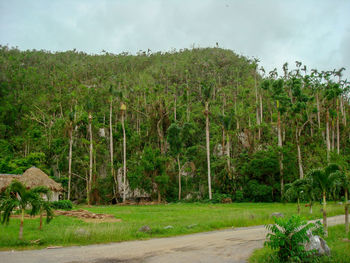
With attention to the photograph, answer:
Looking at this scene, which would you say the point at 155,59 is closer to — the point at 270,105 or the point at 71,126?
the point at 270,105

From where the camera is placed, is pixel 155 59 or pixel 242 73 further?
pixel 155 59

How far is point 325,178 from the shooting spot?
14188mm

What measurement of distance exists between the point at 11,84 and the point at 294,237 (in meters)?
62.5

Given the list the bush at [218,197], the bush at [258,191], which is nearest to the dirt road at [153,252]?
the bush at [218,197]

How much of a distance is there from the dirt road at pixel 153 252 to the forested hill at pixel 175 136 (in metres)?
25.9

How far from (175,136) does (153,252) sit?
104 feet

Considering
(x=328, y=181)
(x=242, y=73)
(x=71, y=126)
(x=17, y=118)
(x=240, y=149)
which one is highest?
(x=242, y=73)

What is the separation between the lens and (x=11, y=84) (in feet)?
197

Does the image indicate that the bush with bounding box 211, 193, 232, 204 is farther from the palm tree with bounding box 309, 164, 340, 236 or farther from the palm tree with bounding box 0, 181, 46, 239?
the palm tree with bounding box 0, 181, 46, 239

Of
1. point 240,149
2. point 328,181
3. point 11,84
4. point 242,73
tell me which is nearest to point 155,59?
point 242,73

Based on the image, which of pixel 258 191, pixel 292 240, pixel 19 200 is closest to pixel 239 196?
pixel 258 191

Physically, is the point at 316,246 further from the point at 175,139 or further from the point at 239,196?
the point at 175,139

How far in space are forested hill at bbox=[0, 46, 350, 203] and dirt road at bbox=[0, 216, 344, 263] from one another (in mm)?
25884

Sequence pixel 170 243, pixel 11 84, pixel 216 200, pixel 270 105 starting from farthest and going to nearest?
1. pixel 11 84
2. pixel 270 105
3. pixel 216 200
4. pixel 170 243
